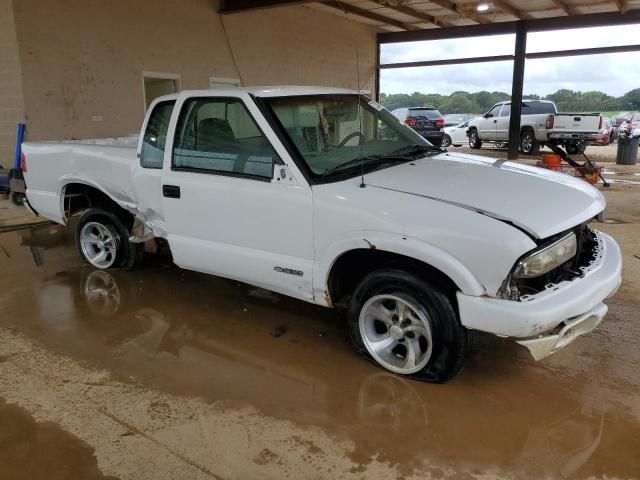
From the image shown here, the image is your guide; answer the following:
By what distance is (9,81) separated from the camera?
9.09 m

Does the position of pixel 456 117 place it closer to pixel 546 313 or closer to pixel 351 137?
pixel 351 137

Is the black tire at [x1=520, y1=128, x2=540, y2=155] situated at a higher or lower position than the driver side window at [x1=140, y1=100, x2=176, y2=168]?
lower

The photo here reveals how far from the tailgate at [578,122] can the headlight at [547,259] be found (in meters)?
14.0

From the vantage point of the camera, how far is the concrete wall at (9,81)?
28.8 feet

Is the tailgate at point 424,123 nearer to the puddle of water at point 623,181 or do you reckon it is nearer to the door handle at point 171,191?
the puddle of water at point 623,181

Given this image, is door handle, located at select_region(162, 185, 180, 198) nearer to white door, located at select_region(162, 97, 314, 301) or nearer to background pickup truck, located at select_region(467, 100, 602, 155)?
white door, located at select_region(162, 97, 314, 301)

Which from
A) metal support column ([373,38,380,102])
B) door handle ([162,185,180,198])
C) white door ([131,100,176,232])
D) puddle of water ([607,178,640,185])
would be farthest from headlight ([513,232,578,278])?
metal support column ([373,38,380,102])

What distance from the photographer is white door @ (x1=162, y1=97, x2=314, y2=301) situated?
3.52m

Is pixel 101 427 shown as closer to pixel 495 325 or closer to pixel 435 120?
pixel 495 325

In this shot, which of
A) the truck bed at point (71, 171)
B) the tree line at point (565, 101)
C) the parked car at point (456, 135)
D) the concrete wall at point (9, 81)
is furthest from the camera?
the tree line at point (565, 101)

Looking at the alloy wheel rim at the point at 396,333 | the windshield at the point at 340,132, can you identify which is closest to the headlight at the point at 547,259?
the alloy wheel rim at the point at 396,333

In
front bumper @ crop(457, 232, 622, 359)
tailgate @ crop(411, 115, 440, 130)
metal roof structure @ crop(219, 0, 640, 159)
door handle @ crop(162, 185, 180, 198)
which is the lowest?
front bumper @ crop(457, 232, 622, 359)

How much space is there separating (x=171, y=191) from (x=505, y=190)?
8.28 ft

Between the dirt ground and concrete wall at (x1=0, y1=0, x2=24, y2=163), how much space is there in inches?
234
